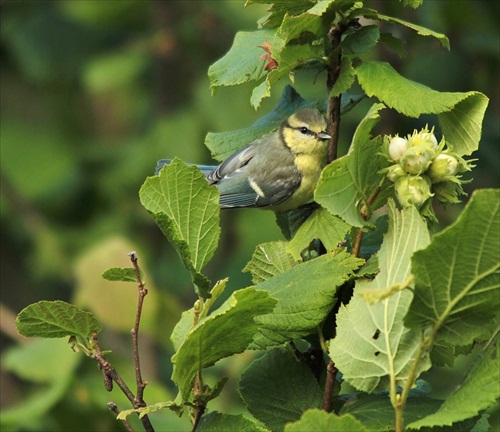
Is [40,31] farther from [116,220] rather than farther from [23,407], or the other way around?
[23,407]

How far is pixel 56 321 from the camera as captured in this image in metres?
1.28

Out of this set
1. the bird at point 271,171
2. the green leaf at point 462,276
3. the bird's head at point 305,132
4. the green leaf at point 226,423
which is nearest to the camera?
the green leaf at point 462,276

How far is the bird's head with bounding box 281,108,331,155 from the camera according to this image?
5.94 ft

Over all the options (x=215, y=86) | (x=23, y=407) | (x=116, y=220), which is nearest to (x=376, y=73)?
(x=215, y=86)

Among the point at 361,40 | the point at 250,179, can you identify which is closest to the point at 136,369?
the point at 361,40

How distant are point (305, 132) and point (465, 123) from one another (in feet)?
2.72

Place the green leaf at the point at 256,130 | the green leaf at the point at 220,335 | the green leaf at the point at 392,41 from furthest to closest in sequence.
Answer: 1. the green leaf at the point at 256,130
2. the green leaf at the point at 392,41
3. the green leaf at the point at 220,335

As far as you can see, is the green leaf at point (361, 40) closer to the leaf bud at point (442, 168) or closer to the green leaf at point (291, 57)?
the green leaf at point (291, 57)

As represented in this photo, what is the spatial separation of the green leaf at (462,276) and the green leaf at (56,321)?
0.42 m

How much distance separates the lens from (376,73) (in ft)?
4.64

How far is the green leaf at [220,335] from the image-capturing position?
1153 millimetres

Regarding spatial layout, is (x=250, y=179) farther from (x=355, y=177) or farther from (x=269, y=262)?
(x=355, y=177)

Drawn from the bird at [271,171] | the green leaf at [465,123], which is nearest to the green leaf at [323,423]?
the green leaf at [465,123]

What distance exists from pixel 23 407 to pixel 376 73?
1.91 m
